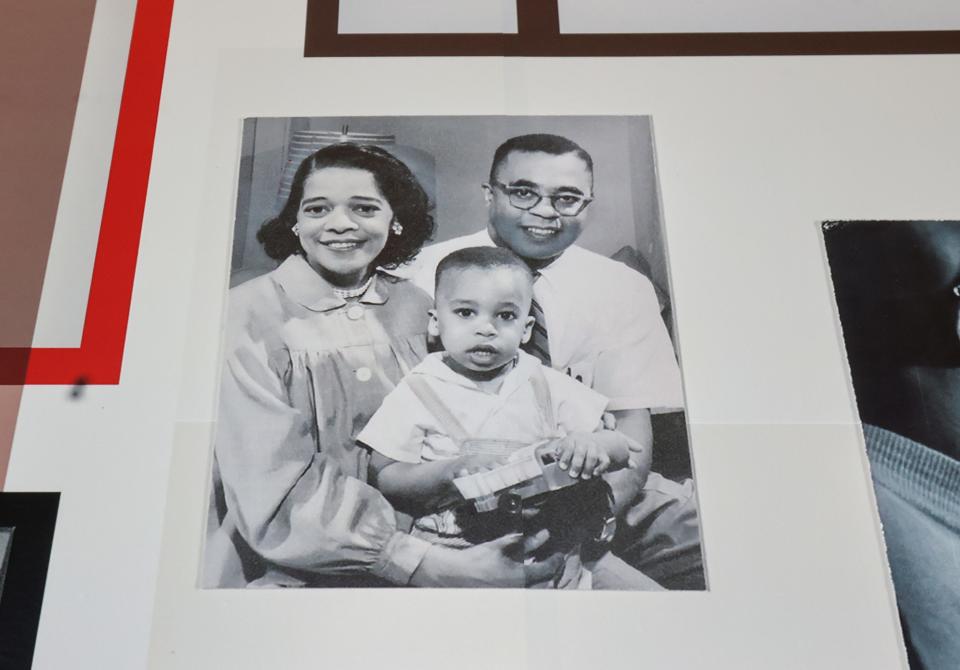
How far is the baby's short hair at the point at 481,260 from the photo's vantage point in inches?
54.5

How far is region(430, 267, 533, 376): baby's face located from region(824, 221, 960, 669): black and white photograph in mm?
545

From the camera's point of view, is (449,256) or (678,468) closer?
(678,468)

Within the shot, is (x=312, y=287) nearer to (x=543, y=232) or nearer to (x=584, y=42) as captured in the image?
(x=543, y=232)

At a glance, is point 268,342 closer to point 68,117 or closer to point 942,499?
point 68,117

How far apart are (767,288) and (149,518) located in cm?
107

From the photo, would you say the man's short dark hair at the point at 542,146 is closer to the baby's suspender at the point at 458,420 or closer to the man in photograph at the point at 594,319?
the man in photograph at the point at 594,319

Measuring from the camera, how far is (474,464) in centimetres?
128

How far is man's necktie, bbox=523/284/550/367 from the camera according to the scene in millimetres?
1346

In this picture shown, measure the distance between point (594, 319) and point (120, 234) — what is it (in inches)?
32.7

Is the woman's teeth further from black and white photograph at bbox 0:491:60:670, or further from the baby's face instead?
black and white photograph at bbox 0:491:60:670

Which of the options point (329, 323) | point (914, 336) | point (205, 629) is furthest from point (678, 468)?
point (205, 629)

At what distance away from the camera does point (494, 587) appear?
1226mm

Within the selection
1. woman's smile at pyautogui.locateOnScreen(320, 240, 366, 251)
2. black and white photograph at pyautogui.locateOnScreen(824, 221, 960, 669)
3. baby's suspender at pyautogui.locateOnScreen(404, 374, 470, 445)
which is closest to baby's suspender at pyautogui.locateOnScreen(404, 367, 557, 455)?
baby's suspender at pyautogui.locateOnScreen(404, 374, 470, 445)

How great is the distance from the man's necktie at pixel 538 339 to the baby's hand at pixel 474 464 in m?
0.18
